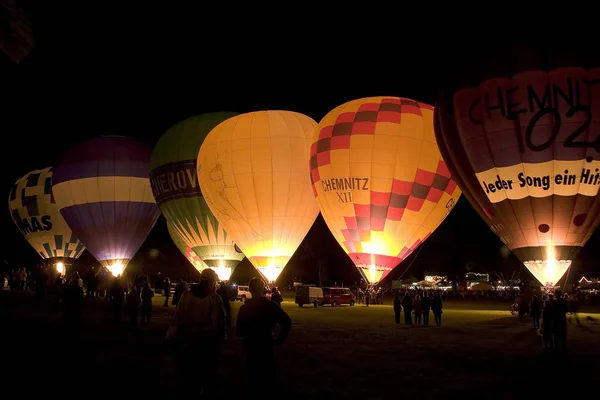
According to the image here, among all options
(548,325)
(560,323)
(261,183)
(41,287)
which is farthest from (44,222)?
(560,323)

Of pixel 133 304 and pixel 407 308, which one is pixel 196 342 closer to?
pixel 133 304

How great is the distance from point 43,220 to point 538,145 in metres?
27.3

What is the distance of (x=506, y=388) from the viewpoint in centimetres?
764

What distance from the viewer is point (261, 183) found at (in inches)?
916

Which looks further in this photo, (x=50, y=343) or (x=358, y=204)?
(x=358, y=204)

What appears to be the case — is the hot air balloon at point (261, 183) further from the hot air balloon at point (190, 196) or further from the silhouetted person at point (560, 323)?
the silhouetted person at point (560, 323)

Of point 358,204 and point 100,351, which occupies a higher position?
point 358,204

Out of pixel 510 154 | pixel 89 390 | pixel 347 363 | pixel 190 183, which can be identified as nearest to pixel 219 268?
pixel 190 183

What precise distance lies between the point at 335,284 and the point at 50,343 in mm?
56893

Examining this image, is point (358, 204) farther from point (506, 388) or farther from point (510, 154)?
point (506, 388)

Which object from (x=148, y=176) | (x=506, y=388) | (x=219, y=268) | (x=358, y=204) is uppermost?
(x=148, y=176)

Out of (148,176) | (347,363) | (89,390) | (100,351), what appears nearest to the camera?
(89,390)

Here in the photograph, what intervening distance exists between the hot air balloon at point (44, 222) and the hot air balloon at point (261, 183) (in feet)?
46.9

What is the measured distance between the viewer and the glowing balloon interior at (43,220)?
34.7m
